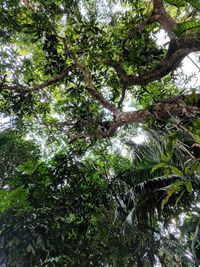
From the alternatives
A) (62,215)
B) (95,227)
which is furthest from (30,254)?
(95,227)

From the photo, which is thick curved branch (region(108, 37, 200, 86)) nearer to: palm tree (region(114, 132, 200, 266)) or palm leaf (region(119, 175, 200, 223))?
palm tree (region(114, 132, 200, 266))

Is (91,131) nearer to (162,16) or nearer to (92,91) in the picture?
(92,91)

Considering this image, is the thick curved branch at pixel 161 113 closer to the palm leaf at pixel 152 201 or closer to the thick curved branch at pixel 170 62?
the thick curved branch at pixel 170 62

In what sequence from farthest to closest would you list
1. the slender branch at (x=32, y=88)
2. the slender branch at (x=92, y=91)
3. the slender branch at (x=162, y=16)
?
the slender branch at (x=32, y=88) → the slender branch at (x=92, y=91) → the slender branch at (x=162, y=16)

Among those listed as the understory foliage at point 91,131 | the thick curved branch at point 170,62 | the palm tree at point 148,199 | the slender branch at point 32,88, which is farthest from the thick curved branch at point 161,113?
the slender branch at point 32,88

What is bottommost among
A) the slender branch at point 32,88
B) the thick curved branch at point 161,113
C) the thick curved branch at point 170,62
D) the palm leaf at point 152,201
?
the palm leaf at point 152,201

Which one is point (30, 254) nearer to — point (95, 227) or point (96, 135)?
point (95, 227)

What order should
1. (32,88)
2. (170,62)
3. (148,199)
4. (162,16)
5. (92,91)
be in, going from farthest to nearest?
(32,88) → (92,91) → (162,16) → (148,199) → (170,62)

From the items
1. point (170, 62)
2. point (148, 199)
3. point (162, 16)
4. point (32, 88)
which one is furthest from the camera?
point (32, 88)

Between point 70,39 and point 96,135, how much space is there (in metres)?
1.48

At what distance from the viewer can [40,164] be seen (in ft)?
14.9

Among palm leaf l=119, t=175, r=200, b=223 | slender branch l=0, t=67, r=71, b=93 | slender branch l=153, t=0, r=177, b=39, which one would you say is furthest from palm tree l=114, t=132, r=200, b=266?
slender branch l=153, t=0, r=177, b=39

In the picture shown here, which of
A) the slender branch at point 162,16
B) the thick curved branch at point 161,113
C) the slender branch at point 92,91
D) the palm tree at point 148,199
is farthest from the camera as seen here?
the slender branch at point 92,91

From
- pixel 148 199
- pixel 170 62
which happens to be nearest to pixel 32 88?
pixel 170 62
